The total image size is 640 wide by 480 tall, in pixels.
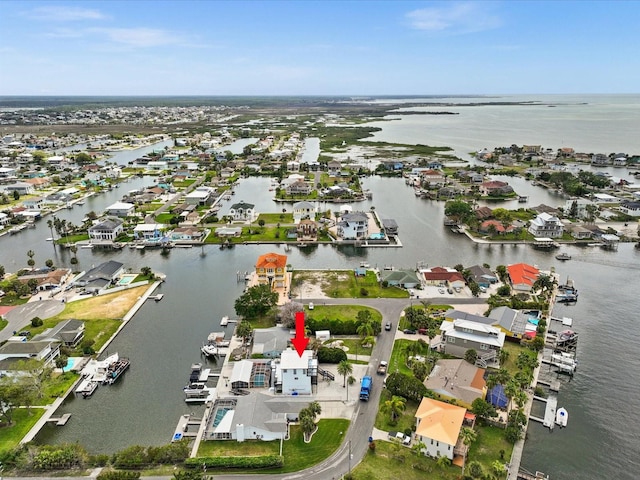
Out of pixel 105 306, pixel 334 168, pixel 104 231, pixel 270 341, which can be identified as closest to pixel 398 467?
pixel 270 341

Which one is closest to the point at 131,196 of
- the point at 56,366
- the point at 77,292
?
the point at 77,292

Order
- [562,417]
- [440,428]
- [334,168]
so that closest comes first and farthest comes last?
[440,428]
[562,417]
[334,168]

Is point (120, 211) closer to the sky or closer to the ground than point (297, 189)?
closer to the ground

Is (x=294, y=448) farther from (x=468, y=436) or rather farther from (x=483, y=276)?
(x=483, y=276)

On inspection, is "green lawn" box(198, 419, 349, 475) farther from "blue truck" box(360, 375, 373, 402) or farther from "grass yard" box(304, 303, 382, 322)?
"grass yard" box(304, 303, 382, 322)

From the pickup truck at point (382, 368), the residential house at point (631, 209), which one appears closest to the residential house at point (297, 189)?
the residential house at point (631, 209)

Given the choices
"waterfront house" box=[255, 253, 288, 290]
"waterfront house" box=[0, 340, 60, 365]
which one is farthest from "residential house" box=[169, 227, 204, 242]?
"waterfront house" box=[0, 340, 60, 365]

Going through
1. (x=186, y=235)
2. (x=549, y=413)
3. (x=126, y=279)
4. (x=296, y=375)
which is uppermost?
(x=296, y=375)

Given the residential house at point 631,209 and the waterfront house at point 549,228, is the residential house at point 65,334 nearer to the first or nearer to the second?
the waterfront house at point 549,228

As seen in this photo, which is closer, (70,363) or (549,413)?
Answer: (549,413)
